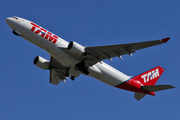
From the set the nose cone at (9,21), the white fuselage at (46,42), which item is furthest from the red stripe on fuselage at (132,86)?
the nose cone at (9,21)

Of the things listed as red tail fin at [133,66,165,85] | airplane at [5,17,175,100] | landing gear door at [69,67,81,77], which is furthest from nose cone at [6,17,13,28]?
red tail fin at [133,66,165,85]

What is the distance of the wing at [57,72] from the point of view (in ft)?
123

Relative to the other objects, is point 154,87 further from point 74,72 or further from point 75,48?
point 75,48

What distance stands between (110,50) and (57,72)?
400 inches

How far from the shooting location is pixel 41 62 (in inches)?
1443

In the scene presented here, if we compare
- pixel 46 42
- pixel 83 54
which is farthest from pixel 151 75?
pixel 46 42

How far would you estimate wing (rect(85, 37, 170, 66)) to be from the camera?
29719 millimetres

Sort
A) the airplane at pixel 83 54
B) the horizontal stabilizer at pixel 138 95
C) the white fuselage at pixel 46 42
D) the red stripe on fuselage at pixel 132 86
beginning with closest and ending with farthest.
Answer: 1. the airplane at pixel 83 54
2. the white fuselage at pixel 46 42
3. the red stripe on fuselage at pixel 132 86
4. the horizontal stabilizer at pixel 138 95

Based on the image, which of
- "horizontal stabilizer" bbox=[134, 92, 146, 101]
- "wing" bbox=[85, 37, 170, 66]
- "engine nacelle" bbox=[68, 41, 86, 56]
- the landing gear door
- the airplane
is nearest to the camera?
"wing" bbox=[85, 37, 170, 66]

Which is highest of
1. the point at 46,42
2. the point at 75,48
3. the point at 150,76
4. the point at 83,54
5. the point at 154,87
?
the point at 46,42

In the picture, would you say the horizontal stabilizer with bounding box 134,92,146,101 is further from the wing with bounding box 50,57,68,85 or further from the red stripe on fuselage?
the wing with bounding box 50,57,68,85

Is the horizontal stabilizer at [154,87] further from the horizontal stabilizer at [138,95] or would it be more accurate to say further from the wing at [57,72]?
the wing at [57,72]

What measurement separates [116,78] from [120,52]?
453 centimetres

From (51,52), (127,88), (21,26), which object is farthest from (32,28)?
(127,88)
